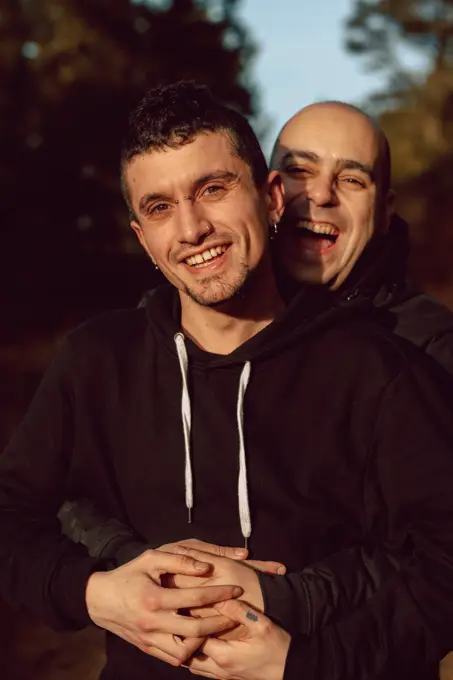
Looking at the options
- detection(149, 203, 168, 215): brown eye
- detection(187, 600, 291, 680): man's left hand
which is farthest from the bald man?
detection(187, 600, 291, 680): man's left hand

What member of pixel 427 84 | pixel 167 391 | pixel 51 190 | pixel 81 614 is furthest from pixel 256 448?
pixel 427 84

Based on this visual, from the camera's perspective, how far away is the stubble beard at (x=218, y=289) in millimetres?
2295

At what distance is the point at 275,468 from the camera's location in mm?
2271

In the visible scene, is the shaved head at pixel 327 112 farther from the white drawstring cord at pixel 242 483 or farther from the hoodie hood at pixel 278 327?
the white drawstring cord at pixel 242 483

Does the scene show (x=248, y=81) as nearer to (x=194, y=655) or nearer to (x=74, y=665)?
(x=74, y=665)

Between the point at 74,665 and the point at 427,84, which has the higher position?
the point at 427,84

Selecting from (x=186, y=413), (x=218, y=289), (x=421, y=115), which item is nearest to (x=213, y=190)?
(x=218, y=289)

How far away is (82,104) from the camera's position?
52.4 feet

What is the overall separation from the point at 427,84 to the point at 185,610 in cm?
3032

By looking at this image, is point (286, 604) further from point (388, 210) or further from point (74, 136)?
point (74, 136)

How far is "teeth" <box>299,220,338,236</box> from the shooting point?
304cm

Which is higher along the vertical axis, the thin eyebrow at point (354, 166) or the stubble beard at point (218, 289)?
the thin eyebrow at point (354, 166)

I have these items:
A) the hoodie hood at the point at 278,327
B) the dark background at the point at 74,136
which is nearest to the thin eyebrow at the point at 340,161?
the hoodie hood at the point at 278,327

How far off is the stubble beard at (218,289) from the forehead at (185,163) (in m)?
0.26
